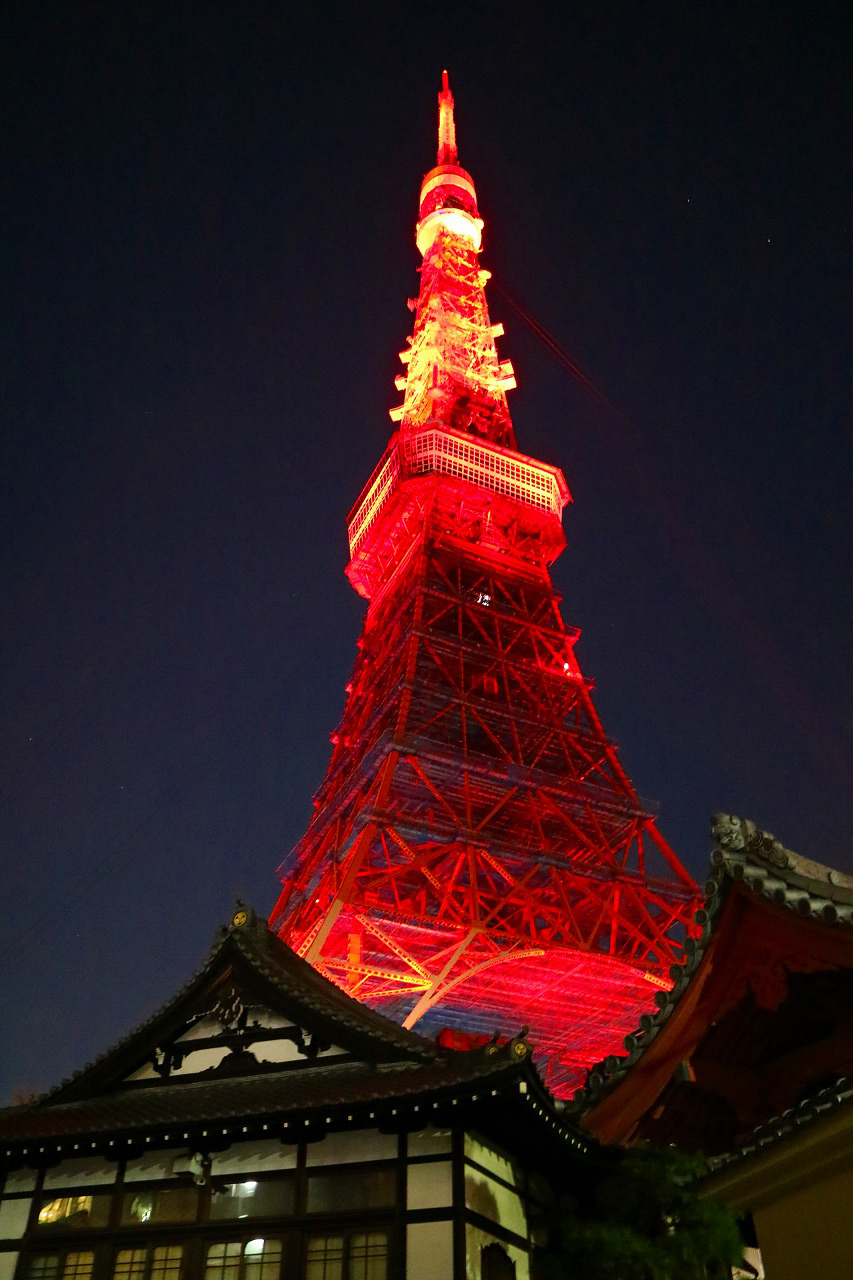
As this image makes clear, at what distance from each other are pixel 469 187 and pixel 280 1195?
5108 centimetres

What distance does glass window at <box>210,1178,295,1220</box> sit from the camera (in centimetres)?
852

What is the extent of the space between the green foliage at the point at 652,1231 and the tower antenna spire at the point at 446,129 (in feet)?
175

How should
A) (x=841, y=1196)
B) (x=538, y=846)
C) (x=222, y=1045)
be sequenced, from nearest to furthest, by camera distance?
1. (x=841, y=1196)
2. (x=222, y=1045)
3. (x=538, y=846)

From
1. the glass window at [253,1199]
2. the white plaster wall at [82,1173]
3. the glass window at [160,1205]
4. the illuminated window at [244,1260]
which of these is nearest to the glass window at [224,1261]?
the illuminated window at [244,1260]

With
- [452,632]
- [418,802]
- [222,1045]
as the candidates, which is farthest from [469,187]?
[222,1045]

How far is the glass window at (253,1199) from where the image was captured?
8.52 m

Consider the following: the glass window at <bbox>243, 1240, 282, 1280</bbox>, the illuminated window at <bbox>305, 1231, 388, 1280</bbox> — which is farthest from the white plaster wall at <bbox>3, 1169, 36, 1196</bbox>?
the illuminated window at <bbox>305, 1231, 388, 1280</bbox>

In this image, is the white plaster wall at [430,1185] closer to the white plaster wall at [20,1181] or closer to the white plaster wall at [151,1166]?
the white plaster wall at [151,1166]

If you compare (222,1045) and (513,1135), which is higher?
(222,1045)

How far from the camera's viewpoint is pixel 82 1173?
930 centimetres

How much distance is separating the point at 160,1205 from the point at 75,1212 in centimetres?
90

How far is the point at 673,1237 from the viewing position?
706 cm

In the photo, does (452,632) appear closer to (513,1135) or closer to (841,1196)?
(513,1135)

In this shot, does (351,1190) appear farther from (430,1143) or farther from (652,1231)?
(652,1231)
